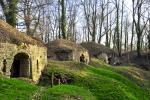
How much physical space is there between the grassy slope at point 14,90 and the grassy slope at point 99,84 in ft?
16.5

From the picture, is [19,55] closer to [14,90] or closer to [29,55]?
[29,55]

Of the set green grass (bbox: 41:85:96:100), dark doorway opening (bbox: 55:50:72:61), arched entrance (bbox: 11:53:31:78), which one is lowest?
green grass (bbox: 41:85:96:100)

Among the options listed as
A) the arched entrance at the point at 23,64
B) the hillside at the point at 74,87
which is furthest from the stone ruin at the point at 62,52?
the arched entrance at the point at 23,64

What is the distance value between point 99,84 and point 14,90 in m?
7.85

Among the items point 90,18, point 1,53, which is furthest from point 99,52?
point 1,53

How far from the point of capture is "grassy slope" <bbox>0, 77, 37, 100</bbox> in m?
18.8

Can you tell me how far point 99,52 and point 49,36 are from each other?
54.9 feet

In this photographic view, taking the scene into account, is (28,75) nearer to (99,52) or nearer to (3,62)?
(3,62)

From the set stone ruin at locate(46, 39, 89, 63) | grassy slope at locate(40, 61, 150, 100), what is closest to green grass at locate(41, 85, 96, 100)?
grassy slope at locate(40, 61, 150, 100)

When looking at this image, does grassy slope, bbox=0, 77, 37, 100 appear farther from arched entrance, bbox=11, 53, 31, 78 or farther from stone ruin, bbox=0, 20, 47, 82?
arched entrance, bbox=11, 53, 31, 78

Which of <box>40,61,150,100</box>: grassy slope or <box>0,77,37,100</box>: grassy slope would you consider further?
<box>40,61,150,100</box>: grassy slope

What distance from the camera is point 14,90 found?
1973 cm

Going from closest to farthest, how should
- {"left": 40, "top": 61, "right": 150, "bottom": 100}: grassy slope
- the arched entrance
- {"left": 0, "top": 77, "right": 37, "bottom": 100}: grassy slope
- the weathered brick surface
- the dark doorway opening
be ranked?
{"left": 0, "top": 77, "right": 37, "bottom": 100}: grassy slope
the weathered brick surface
{"left": 40, "top": 61, "right": 150, "bottom": 100}: grassy slope
the arched entrance
the dark doorway opening

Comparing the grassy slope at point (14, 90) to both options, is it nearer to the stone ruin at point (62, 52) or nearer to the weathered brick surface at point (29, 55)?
the weathered brick surface at point (29, 55)
